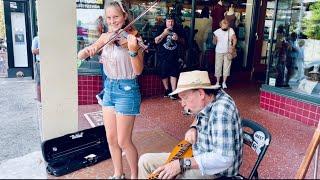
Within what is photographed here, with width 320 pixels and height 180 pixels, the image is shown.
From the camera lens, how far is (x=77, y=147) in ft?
9.44

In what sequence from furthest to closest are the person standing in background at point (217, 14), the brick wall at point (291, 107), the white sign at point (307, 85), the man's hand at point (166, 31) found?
the person standing in background at point (217, 14)
the man's hand at point (166, 31)
the white sign at point (307, 85)
the brick wall at point (291, 107)

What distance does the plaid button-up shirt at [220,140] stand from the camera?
165 cm

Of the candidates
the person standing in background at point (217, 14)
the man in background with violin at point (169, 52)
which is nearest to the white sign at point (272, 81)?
the man in background with violin at point (169, 52)

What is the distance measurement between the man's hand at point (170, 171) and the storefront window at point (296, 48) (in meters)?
3.55

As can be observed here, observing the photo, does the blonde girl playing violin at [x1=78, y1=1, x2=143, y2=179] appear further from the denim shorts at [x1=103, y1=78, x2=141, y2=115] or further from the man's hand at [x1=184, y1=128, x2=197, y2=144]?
the man's hand at [x1=184, y1=128, x2=197, y2=144]

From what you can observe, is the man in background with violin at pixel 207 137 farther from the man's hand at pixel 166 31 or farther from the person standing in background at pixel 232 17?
the person standing in background at pixel 232 17

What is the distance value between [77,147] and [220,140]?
161cm

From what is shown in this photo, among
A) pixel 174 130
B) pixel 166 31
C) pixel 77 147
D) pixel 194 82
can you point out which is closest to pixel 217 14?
pixel 166 31

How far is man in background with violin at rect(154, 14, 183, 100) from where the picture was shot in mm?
5453

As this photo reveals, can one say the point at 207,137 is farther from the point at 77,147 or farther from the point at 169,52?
the point at 169,52

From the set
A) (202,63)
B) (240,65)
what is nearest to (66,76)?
(202,63)

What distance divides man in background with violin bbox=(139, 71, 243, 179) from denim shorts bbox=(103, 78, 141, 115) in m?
0.49

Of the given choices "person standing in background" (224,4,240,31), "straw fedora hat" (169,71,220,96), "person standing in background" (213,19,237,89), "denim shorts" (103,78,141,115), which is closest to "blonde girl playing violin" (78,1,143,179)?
"denim shorts" (103,78,141,115)

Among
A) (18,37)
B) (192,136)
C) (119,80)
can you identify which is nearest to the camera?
(192,136)
